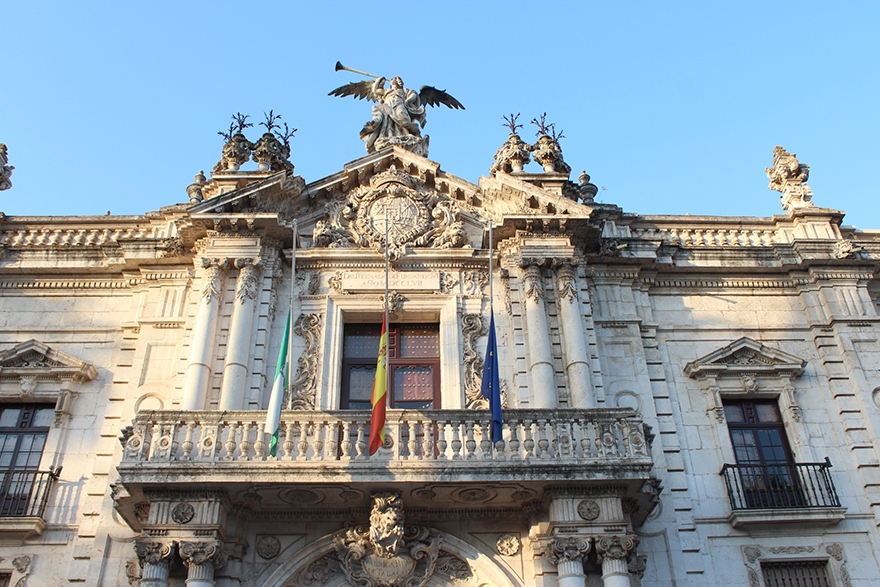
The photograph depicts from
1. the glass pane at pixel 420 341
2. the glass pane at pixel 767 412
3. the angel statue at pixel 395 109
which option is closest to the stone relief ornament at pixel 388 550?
the glass pane at pixel 420 341

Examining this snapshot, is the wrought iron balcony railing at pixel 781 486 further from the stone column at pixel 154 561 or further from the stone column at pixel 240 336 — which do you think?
the stone column at pixel 154 561

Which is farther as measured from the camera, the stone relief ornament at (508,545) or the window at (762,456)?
the window at (762,456)

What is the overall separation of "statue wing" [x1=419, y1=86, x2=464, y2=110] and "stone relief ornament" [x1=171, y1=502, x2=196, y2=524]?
1171cm

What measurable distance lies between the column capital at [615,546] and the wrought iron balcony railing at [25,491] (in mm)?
8993

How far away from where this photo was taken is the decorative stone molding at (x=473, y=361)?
583 inches

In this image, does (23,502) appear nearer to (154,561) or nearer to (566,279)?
(154,561)

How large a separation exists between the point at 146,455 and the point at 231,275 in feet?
15.0

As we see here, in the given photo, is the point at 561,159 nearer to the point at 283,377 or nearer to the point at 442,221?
the point at 442,221

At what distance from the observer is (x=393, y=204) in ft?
57.5

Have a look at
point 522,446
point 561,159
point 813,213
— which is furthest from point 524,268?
point 813,213

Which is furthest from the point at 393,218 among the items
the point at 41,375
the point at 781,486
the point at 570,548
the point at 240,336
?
the point at 781,486

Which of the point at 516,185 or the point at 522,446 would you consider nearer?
the point at 522,446

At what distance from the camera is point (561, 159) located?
18281mm

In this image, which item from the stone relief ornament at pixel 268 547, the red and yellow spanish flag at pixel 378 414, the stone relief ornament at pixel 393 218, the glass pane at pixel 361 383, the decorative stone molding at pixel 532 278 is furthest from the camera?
the stone relief ornament at pixel 393 218
